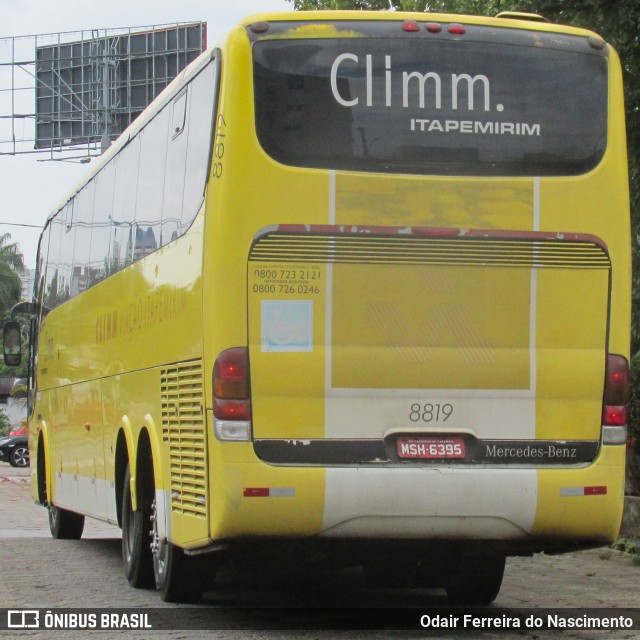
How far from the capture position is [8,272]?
296ft

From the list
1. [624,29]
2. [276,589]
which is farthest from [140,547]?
[624,29]

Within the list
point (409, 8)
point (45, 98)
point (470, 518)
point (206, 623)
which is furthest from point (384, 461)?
point (45, 98)

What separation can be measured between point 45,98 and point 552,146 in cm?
4049

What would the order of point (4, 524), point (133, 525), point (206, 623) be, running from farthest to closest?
1. point (4, 524)
2. point (133, 525)
3. point (206, 623)

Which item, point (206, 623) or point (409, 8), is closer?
point (206, 623)

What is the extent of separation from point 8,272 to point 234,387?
275 ft

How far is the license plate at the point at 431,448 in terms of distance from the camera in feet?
28.4

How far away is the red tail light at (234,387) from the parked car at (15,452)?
3701 centimetres

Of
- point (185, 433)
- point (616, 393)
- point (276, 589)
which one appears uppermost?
point (616, 393)

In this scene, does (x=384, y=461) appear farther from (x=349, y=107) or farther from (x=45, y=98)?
(x=45, y=98)

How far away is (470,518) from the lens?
862cm

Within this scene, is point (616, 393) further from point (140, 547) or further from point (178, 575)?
point (140, 547)

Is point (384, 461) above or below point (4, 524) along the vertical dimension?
above

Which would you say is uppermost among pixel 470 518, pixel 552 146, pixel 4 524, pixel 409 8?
pixel 409 8
